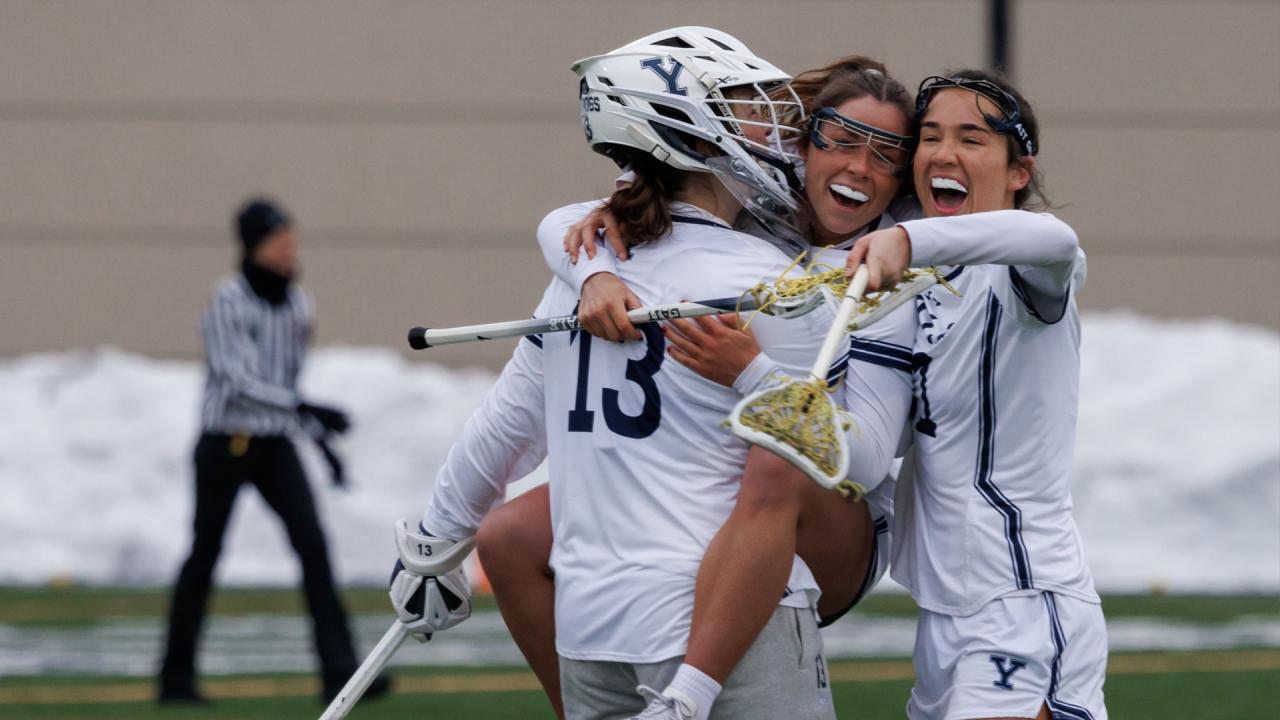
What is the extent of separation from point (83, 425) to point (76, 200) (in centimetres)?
229

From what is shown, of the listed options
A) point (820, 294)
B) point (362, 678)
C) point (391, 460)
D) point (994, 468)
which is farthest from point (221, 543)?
point (391, 460)

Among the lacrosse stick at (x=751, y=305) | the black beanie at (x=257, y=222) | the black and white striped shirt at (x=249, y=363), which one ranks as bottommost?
the black and white striped shirt at (x=249, y=363)

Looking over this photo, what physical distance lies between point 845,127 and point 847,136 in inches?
0.8

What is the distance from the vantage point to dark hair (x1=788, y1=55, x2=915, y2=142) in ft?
14.0

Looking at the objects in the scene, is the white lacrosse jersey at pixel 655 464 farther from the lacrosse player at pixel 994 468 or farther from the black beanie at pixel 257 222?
the black beanie at pixel 257 222

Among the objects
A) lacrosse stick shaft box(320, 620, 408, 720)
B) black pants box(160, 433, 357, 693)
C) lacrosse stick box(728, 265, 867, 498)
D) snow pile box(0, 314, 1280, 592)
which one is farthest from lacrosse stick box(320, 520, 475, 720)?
snow pile box(0, 314, 1280, 592)

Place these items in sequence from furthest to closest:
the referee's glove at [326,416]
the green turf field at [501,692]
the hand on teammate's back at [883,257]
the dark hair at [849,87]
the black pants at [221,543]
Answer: the referee's glove at [326,416], the black pants at [221,543], the green turf field at [501,692], the dark hair at [849,87], the hand on teammate's back at [883,257]

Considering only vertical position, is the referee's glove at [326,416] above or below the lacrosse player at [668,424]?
below

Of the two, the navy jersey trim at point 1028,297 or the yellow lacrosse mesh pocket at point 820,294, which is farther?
the navy jersey trim at point 1028,297

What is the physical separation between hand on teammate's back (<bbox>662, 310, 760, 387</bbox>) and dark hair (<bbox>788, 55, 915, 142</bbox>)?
2.21 feet

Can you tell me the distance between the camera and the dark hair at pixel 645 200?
3.91m

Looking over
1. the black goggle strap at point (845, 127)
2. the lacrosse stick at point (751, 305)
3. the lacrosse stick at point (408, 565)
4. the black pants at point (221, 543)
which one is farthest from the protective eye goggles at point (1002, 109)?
the black pants at point (221, 543)

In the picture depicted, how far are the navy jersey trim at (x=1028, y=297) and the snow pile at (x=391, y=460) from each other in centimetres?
953

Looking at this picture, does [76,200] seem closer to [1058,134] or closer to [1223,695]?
[1058,134]
